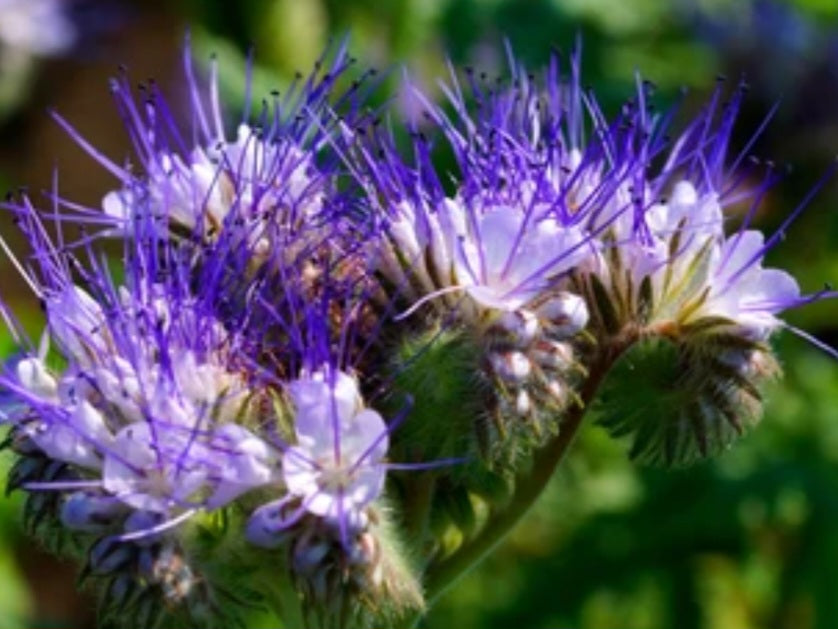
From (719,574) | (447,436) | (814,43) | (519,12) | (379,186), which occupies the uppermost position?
(379,186)

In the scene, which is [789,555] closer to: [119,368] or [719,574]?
[719,574]

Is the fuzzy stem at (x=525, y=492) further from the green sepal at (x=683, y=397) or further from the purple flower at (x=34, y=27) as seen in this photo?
the purple flower at (x=34, y=27)

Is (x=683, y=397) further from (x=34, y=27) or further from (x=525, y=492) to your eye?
(x=34, y=27)

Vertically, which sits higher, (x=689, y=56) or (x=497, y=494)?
(x=497, y=494)

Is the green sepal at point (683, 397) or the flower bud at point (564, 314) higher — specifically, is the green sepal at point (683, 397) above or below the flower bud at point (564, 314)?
below

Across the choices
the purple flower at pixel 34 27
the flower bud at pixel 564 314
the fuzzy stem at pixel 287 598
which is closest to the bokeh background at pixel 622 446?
the purple flower at pixel 34 27

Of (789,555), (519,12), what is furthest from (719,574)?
(519,12)

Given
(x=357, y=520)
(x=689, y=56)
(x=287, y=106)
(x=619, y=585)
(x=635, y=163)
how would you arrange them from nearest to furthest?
(x=357, y=520)
(x=635, y=163)
(x=287, y=106)
(x=619, y=585)
(x=689, y=56)
